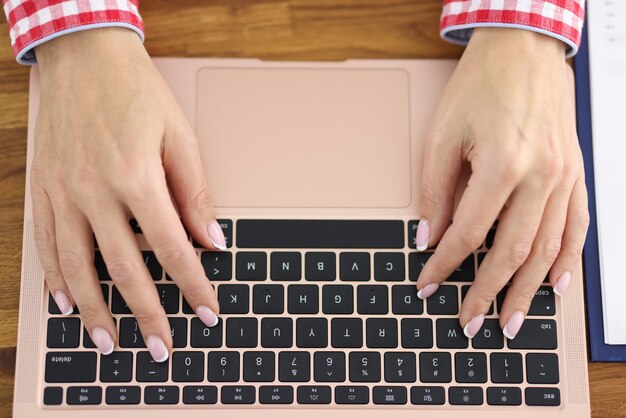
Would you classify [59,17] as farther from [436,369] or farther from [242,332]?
[436,369]

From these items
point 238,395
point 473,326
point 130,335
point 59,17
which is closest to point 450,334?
point 473,326

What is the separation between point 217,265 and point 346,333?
0.52 ft

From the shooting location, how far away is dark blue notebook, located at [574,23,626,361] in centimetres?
70

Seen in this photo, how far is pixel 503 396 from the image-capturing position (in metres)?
0.66

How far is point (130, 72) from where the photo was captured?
67cm

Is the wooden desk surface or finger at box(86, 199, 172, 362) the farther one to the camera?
the wooden desk surface

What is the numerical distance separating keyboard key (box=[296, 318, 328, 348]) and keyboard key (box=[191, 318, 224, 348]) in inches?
3.3

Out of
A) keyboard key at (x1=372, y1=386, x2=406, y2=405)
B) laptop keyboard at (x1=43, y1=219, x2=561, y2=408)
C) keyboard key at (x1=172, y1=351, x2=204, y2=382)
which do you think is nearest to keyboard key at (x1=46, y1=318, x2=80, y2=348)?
laptop keyboard at (x1=43, y1=219, x2=561, y2=408)

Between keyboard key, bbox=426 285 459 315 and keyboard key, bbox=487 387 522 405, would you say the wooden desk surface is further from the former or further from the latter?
keyboard key, bbox=487 387 522 405

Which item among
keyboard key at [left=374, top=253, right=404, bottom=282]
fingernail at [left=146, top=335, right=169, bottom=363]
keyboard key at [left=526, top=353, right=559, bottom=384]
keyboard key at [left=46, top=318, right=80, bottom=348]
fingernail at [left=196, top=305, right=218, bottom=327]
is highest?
keyboard key at [left=374, top=253, right=404, bottom=282]

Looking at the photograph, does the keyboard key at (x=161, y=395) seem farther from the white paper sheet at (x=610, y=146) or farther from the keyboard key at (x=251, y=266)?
the white paper sheet at (x=610, y=146)

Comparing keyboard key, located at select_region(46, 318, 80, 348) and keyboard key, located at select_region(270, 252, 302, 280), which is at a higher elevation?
keyboard key, located at select_region(270, 252, 302, 280)

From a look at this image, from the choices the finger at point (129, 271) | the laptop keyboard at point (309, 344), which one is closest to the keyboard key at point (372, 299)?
the laptop keyboard at point (309, 344)

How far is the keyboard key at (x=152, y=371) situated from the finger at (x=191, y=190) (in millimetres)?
134
